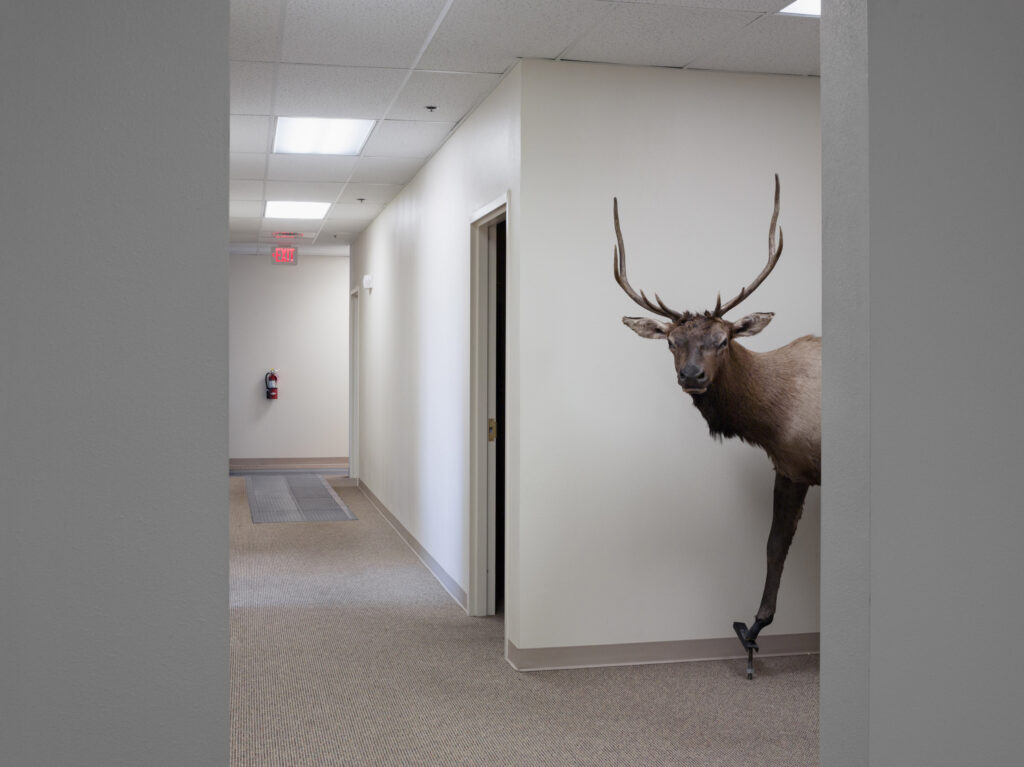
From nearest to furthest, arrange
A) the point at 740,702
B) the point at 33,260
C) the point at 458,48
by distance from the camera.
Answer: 1. the point at 33,260
2. the point at 740,702
3. the point at 458,48

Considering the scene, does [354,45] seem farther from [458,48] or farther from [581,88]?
[581,88]

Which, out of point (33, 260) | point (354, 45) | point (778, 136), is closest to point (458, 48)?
point (354, 45)

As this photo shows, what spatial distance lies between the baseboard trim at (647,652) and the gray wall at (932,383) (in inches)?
106

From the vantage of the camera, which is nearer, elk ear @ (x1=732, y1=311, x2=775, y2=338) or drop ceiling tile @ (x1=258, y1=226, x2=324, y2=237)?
elk ear @ (x1=732, y1=311, x2=775, y2=338)

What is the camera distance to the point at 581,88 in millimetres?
4496

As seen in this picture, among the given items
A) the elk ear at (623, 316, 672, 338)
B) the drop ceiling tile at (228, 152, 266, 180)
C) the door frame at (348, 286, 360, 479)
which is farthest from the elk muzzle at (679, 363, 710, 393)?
the door frame at (348, 286, 360, 479)

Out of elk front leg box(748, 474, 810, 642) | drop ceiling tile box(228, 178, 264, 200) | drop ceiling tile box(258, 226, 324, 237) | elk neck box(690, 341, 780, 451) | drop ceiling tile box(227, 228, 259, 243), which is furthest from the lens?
drop ceiling tile box(227, 228, 259, 243)

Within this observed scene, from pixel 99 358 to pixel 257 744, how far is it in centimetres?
251

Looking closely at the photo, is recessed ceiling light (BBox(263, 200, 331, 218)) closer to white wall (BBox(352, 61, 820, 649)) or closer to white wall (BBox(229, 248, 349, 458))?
white wall (BBox(229, 248, 349, 458))

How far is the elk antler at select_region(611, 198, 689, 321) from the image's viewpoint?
4266 mm

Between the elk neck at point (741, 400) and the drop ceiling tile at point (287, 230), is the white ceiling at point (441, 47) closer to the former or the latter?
the elk neck at point (741, 400)

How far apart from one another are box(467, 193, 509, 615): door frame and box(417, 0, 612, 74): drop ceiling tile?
39.7 inches

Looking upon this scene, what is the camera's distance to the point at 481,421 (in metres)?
5.46

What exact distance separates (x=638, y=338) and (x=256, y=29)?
2.06m
